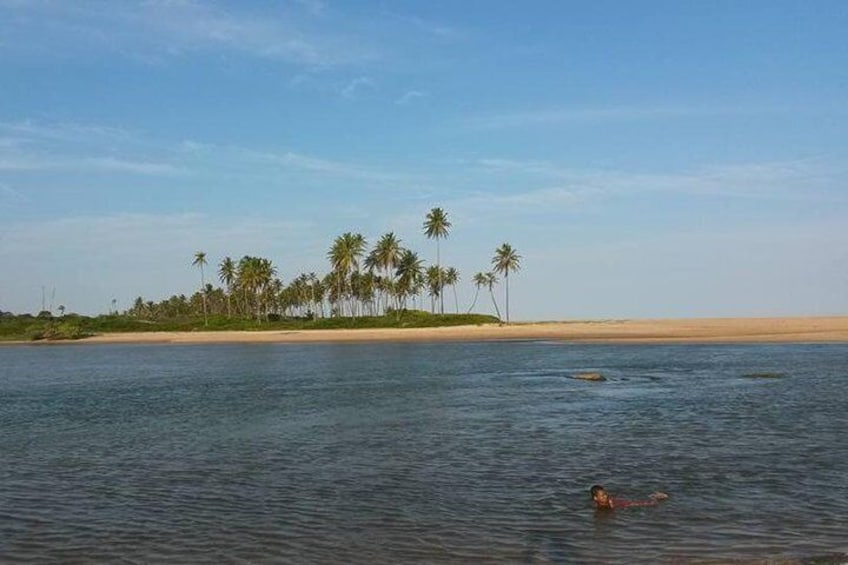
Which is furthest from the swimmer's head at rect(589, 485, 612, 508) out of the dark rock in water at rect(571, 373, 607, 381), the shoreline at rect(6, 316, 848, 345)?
the shoreline at rect(6, 316, 848, 345)

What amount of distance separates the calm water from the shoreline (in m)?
51.8

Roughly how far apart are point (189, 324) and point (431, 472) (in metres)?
142

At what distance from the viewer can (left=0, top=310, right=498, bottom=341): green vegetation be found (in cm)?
13562

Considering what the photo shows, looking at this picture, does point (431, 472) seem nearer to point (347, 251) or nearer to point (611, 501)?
point (611, 501)

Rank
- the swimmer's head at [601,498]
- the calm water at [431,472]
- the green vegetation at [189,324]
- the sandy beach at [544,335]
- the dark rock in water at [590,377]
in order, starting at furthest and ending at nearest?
the green vegetation at [189,324] < the sandy beach at [544,335] < the dark rock in water at [590,377] < the swimmer's head at [601,498] < the calm water at [431,472]

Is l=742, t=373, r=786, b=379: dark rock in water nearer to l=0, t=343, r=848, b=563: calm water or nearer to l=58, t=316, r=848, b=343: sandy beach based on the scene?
l=0, t=343, r=848, b=563: calm water

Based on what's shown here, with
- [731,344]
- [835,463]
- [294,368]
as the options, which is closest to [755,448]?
[835,463]

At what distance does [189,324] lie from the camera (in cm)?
15388

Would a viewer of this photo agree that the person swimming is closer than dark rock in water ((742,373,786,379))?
Yes

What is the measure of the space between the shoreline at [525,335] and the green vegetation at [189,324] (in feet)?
14.4

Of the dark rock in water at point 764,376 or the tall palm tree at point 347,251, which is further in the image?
the tall palm tree at point 347,251

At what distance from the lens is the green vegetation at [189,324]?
135625 mm

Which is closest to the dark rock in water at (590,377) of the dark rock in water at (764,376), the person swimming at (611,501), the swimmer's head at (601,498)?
the dark rock in water at (764,376)

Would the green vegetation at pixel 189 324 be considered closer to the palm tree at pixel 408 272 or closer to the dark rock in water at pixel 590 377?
the palm tree at pixel 408 272
